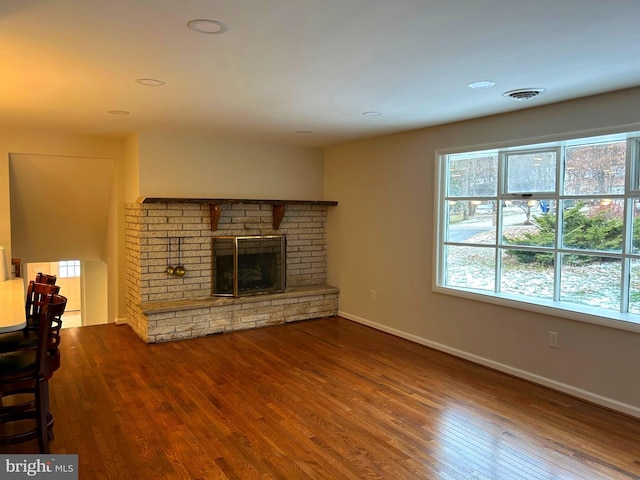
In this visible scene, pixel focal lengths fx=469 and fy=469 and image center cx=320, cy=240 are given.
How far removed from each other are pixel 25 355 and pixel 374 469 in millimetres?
2069

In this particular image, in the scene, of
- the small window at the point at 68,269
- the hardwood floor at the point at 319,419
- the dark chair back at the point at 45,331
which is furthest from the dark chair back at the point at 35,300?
the small window at the point at 68,269

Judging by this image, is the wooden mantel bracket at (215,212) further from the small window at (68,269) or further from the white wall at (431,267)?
the small window at (68,269)

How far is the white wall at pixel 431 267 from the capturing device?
345 cm

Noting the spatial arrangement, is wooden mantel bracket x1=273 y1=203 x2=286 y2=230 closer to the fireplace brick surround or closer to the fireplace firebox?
the fireplace brick surround

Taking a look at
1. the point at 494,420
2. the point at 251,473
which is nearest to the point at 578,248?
the point at 494,420

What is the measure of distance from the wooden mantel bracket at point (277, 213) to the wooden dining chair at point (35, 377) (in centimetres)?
320

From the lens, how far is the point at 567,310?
367 centimetres

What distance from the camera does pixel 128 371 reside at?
13.6ft

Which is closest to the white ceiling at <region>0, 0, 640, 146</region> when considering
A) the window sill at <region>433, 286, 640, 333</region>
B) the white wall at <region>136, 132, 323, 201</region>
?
the white wall at <region>136, 132, 323, 201</region>

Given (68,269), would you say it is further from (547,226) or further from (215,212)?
(547,226)

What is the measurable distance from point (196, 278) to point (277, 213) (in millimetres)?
1273

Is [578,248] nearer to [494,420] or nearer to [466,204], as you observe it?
[466,204]

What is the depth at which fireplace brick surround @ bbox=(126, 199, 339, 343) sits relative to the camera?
512cm

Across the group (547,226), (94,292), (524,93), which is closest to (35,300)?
(524,93)
